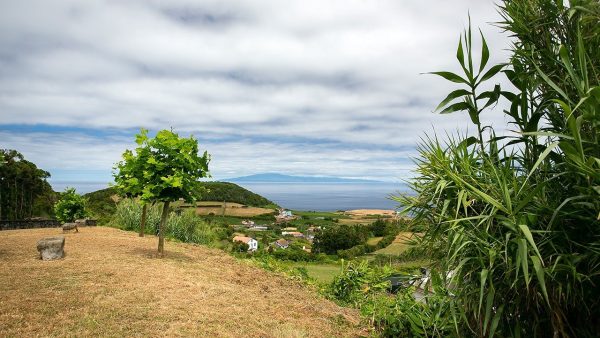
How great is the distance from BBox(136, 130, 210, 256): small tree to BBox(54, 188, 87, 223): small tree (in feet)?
35.9

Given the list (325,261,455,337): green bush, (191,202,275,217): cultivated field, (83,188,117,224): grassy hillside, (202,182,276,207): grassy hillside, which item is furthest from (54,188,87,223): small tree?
(202,182,276,207): grassy hillside

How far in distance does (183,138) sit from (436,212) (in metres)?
6.95

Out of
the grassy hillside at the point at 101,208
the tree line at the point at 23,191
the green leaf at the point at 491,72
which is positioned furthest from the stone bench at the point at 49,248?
the tree line at the point at 23,191

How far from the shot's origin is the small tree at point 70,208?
1734 centimetres

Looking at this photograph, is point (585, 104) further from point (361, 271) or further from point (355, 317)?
point (361, 271)

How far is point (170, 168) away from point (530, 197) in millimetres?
7894

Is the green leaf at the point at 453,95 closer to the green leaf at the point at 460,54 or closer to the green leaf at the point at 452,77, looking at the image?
the green leaf at the point at 452,77

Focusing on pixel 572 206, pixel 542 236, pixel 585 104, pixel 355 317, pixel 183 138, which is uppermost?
pixel 183 138

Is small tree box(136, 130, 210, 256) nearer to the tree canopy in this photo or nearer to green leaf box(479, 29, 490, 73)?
the tree canopy

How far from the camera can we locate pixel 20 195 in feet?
125

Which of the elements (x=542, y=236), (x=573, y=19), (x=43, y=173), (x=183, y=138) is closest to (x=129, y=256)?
(x=183, y=138)

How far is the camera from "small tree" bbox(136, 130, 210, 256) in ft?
28.2

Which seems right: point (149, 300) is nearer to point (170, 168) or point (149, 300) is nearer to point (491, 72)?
point (170, 168)

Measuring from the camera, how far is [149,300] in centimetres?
579
